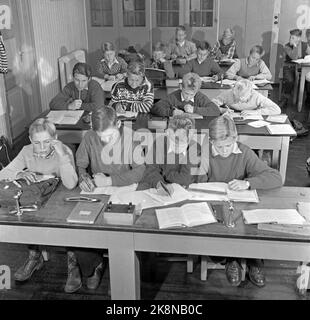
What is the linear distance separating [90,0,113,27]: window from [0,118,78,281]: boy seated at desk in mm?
5590

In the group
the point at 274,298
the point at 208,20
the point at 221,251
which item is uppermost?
the point at 208,20

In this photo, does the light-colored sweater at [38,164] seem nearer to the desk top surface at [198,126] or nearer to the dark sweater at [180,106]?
the desk top surface at [198,126]

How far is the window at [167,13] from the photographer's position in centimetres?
800

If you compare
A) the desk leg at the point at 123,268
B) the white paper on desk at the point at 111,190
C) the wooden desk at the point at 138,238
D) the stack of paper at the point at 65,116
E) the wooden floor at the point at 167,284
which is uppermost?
the stack of paper at the point at 65,116

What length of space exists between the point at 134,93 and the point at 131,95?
0.04 meters

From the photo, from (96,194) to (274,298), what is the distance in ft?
4.20

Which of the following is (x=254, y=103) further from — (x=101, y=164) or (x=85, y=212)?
(x=85, y=212)

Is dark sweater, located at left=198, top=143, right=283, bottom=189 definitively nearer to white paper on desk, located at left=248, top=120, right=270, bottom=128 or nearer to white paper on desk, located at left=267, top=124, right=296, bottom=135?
white paper on desk, located at left=267, top=124, right=296, bottom=135

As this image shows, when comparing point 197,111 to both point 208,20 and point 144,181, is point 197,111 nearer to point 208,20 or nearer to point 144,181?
point 144,181

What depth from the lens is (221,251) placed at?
7.59 ft

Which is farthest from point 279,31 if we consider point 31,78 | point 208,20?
point 31,78

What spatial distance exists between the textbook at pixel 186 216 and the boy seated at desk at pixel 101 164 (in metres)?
0.46

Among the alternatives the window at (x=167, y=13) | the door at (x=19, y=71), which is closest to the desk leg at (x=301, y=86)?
the window at (x=167, y=13)

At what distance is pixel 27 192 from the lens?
100 inches
